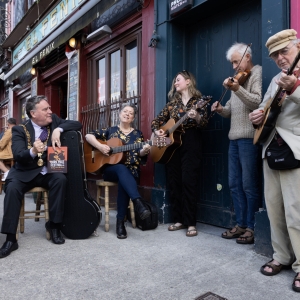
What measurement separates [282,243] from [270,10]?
194 cm

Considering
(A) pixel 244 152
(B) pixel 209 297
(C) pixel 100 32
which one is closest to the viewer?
(B) pixel 209 297

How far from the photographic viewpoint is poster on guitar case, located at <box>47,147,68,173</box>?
339cm

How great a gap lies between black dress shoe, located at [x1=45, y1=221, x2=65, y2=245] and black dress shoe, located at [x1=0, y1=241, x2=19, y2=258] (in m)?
0.36

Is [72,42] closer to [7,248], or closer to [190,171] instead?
[190,171]

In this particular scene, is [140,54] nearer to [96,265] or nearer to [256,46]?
[256,46]

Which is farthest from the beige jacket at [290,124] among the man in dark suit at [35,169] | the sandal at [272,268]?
the man in dark suit at [35,169]

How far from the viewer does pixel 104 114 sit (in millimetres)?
5504

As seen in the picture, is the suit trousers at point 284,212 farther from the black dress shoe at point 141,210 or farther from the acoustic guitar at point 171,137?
the black dress shoe at point 141,210

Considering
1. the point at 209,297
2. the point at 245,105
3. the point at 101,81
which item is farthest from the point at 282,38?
the point at 101,81

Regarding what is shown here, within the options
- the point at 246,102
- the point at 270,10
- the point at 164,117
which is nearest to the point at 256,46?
the point at 270,10

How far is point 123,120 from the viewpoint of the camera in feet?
13.0

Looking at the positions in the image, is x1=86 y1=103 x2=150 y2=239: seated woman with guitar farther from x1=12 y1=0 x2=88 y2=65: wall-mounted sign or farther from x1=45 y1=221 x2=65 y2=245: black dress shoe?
x1=12 y1=0 x2=88 y2=65: wall-mounted sign

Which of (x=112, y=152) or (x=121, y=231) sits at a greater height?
(x=112, y=152)

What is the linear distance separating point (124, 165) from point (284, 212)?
1852 millimetres
